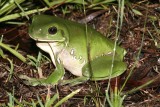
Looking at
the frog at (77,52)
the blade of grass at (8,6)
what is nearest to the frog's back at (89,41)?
the frog at (77,52)

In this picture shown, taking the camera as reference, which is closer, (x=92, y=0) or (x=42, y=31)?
(x=42, y=31)

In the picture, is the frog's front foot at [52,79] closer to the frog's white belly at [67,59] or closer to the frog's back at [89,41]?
the frog's white belly at [67,59]

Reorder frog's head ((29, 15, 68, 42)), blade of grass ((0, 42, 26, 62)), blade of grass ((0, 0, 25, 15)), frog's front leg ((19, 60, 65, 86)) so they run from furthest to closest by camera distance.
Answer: blade of grass ((0, 0, 25, 15)), blade of grass ((0, 42, 26, 62)), frog's front leg ((19, 60, 65, 86)), frog's head ((29, 15, 68, 42))

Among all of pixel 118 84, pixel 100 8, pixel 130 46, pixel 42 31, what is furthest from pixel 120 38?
pixel 42 31

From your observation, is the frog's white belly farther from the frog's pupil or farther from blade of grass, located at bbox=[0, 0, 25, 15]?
blade of grass, located at bbox=[0, 0, 25, 15]

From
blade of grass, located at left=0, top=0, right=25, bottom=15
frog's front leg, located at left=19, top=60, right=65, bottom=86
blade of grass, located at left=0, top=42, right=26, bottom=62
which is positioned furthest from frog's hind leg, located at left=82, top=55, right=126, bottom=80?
blade of grass, located at left=0, top=0, right=25, bottom=15

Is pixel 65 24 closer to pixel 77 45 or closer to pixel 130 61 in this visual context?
pixel 77 45

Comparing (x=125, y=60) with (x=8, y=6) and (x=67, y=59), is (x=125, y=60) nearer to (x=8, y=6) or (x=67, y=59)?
(x=67, y=59)
